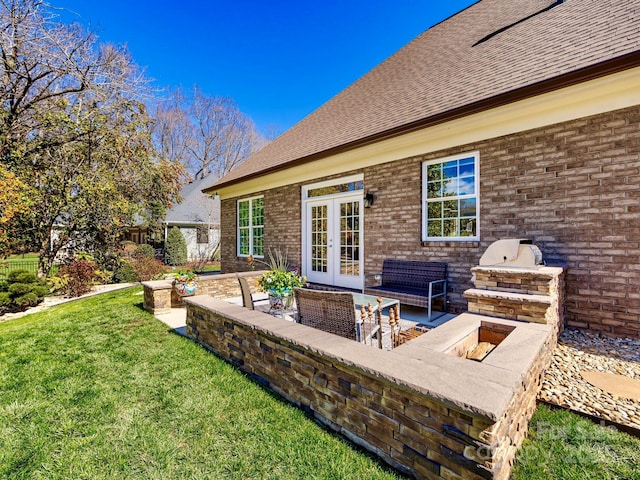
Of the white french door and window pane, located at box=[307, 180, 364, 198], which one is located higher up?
window pane, located at box=[307, 180, 364, 198]

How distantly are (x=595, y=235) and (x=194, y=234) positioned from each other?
65.5 feet

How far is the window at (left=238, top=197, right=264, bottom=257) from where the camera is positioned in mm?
10227

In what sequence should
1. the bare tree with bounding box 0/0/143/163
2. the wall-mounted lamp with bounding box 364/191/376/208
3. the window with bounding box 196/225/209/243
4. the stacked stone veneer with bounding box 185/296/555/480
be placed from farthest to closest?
the window with bounding box 196/225/209/243, the bare tree with bounding box 0/0/143/163, the wall-mounted lamp with bounding box 364/191/376/208, the stacked stone veneer with bounding box 185/296/555/480

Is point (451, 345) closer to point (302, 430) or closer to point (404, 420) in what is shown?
point (404, 420)

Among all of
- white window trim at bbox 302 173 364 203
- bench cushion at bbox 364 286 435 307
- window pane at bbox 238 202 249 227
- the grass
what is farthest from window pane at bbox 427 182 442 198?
window pane at bbox 238 202 249 227

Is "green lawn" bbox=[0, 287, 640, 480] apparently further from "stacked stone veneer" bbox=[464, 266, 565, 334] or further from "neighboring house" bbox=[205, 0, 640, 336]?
"neighboring house" bbox=[205, 0, 640, 336]

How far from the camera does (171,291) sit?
250 inches

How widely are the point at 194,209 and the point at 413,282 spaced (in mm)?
18058

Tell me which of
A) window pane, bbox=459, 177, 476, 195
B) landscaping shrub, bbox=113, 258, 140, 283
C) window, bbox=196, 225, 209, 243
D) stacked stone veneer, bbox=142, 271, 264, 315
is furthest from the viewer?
window, bbox=196, 225, 209, 243

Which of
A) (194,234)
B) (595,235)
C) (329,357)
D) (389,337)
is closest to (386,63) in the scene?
(595,235)

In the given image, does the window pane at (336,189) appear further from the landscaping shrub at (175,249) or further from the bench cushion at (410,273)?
the landscaping shrub at (175,249)

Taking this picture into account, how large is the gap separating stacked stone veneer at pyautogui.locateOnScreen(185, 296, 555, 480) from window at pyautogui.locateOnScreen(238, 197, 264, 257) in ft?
24.0

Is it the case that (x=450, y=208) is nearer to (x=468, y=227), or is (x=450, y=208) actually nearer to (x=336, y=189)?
(x=468, y=227)

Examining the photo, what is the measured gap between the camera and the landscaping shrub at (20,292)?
7.95 metres
